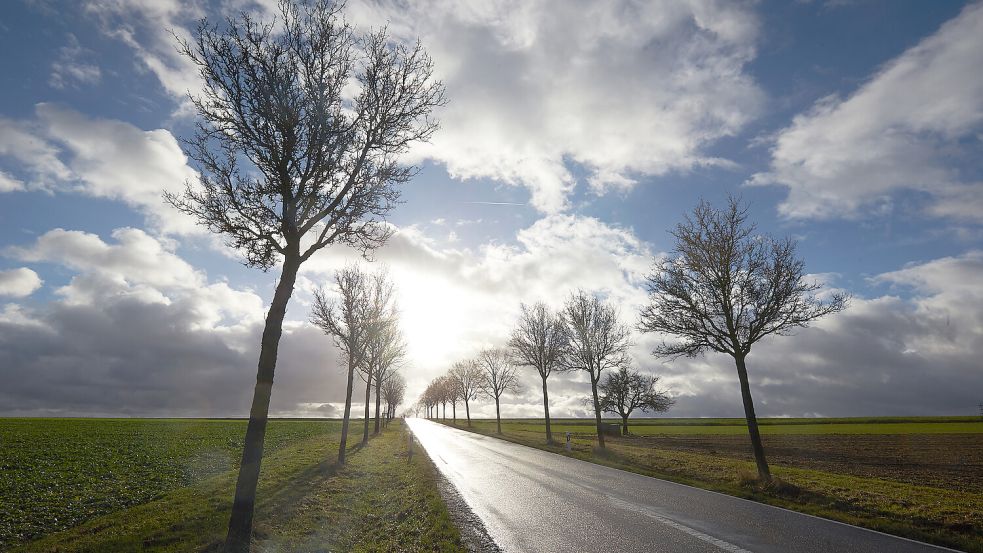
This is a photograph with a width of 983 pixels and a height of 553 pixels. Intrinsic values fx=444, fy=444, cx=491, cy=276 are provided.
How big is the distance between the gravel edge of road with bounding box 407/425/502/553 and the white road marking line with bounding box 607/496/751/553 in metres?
3.46

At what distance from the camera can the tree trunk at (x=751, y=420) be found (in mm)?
15266

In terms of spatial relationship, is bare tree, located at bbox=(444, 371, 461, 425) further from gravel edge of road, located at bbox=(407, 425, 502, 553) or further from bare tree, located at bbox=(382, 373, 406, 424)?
gravel edge of road, located at bbox=(407, 425, 502, 553)

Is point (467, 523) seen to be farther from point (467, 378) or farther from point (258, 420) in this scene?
point (467, 378)

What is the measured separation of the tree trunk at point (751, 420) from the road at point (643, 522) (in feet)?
11.8

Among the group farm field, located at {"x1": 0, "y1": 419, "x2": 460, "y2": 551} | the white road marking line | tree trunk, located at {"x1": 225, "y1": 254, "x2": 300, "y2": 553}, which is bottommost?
farm field, located at {"x1": 0, "y1": 419, "x2": 460, "y2": 551}

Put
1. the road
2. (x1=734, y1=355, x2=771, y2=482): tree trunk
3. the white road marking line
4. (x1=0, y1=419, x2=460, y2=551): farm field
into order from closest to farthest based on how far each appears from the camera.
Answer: the white road marking line → the road → (x1=0, y1=419, x2=460, y2=551): farm field → (x1=734, y1=355, x2=771, y2=482): tree trunk

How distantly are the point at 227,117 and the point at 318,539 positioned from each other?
8453mm

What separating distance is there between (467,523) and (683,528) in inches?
165

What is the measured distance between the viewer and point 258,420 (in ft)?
25.7

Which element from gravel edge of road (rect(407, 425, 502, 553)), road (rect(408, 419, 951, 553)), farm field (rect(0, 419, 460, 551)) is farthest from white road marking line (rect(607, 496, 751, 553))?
farm field (rect(0, 419, 460, 551))

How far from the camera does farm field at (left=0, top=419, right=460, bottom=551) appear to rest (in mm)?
8617

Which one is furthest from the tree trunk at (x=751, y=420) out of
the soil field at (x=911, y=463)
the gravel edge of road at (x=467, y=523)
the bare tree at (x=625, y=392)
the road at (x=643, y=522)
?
the bare tree at (x=625, y=392)

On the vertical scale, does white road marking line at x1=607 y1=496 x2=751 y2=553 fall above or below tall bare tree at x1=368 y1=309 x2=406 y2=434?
below

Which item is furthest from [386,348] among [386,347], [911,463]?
[911,463]
